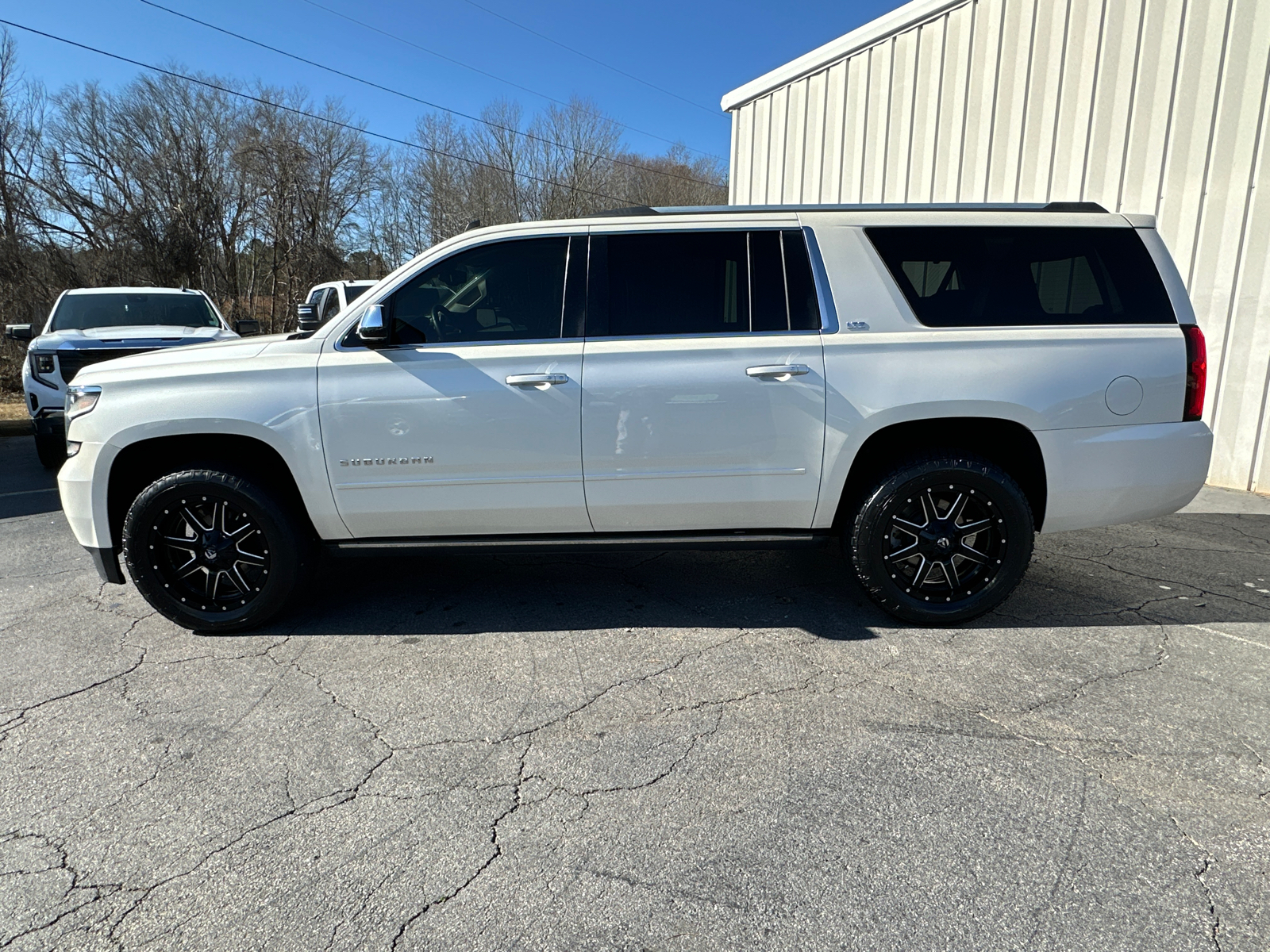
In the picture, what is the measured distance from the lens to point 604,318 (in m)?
3.99

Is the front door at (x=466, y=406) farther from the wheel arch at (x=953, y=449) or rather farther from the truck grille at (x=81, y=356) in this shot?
the truck grille at (x=81, y=356)

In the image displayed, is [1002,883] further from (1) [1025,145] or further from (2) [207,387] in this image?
(1) [1025,145]

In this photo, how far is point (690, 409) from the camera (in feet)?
12.7

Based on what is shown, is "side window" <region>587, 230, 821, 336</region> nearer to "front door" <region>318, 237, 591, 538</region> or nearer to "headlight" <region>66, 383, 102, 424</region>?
"front door" <region>318, 237, 591, 538</region>

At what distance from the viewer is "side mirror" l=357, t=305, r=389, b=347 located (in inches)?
150

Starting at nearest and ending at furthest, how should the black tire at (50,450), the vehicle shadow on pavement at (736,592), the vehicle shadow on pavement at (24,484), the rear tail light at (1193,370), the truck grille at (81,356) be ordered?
the rear tail light at (1193,370)
the vehicle shadow on pavement at (736,592)
the vehicle shadow on pavement at (24,484)
the truck grille at (81,356)
the black tire at (50,450)

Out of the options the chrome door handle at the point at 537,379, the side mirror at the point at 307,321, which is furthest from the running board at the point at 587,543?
the side mirror at the point at 307,321

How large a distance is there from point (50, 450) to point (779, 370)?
819 cm

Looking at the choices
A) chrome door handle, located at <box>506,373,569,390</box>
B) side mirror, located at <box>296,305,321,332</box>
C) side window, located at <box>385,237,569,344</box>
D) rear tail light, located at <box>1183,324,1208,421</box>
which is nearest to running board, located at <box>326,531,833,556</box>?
chrome door handle, located at <box>506,373,569,390</box>

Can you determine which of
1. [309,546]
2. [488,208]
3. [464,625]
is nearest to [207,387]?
[309,546]

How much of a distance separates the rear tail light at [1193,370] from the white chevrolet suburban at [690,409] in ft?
0.04

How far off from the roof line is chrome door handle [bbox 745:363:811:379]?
7174mm

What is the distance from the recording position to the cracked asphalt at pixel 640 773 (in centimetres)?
218

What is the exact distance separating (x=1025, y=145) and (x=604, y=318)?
6.67 m
